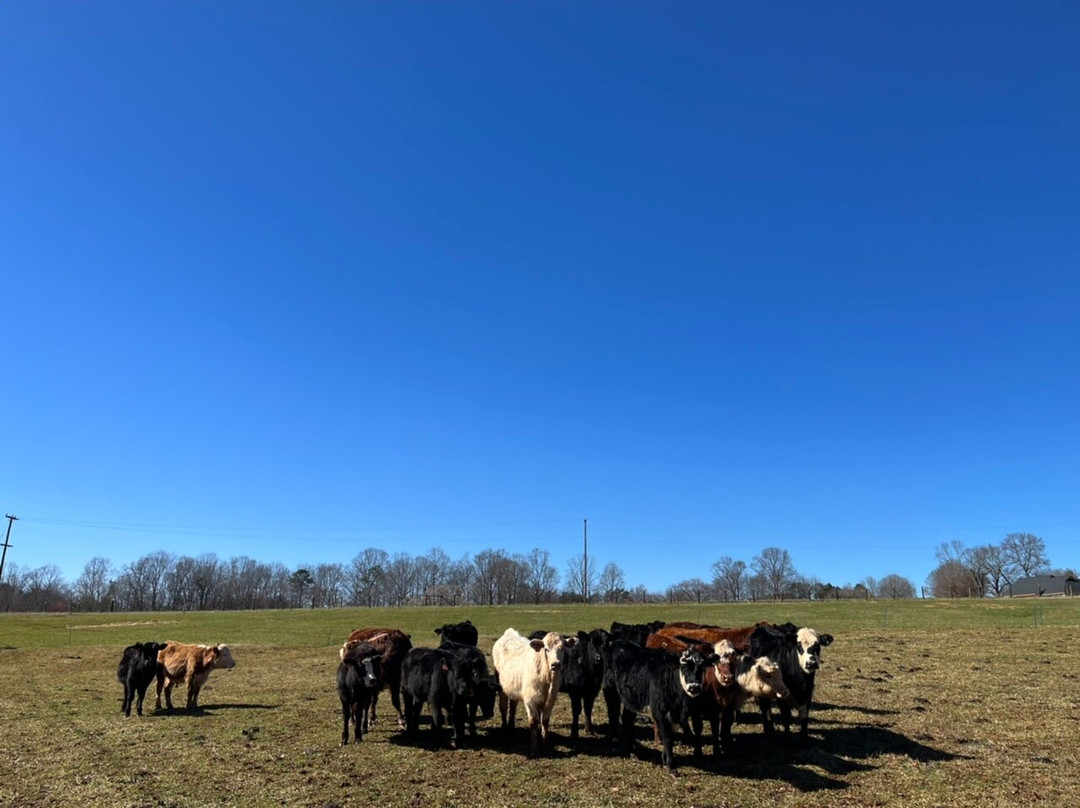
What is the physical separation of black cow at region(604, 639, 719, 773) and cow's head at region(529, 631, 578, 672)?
101 cm

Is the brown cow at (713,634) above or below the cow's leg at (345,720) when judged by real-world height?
above

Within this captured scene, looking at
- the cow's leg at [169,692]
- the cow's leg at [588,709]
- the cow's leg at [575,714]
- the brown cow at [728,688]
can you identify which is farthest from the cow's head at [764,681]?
the cow's leg at [169,692]

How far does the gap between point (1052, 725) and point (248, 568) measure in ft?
542

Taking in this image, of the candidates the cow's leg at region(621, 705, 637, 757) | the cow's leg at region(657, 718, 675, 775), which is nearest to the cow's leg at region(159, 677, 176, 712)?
the cow's leg at region(621, 705, 637, 757)

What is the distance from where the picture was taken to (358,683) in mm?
11852

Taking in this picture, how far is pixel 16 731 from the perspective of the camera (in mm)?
13086

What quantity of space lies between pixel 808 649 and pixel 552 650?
14.4 feet

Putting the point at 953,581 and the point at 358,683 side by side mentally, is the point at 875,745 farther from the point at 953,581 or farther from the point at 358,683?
the point at 953,581

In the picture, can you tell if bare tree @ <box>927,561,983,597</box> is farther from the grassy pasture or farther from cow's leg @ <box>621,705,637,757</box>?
cow's leg @ <box>621,705,637,757</box>

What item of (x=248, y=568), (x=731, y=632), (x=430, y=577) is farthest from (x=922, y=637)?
(x=248, y=568)

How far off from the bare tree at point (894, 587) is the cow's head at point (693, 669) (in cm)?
16860

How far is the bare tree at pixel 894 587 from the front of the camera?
156250 millimetres

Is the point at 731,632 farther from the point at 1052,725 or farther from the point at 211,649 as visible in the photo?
the point at 211,649

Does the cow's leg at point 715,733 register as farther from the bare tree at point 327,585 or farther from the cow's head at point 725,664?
the bare tree at point 327,585
